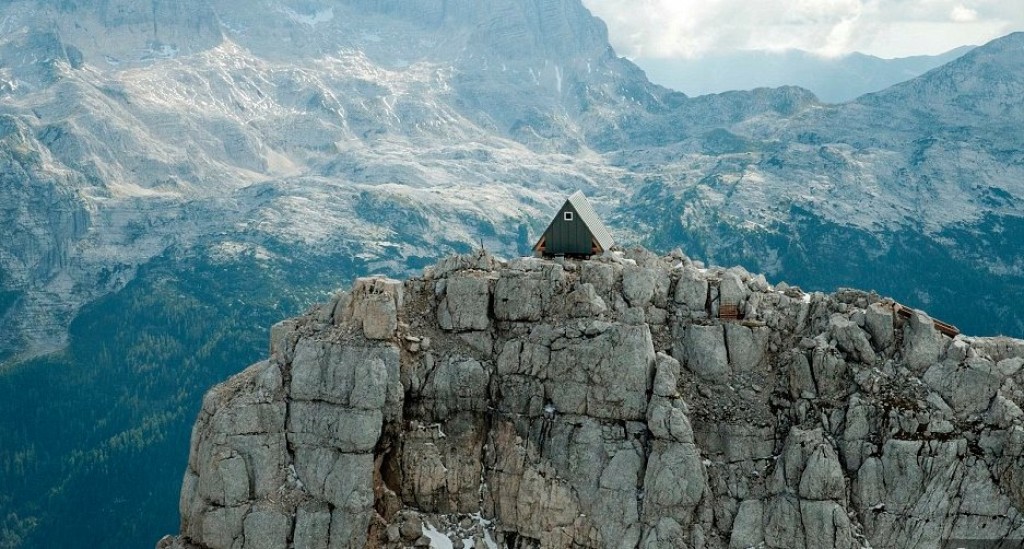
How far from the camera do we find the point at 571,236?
3595 inches

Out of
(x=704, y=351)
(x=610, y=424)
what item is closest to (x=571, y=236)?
(x=704, y=351)

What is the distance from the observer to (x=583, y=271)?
3127 inches

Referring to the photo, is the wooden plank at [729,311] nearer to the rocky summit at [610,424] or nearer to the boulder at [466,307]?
the rocky summit at [610,424]

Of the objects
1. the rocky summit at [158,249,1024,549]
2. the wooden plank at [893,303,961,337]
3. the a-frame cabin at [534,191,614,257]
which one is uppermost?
the a-frame cabin at [534,191,614,257]

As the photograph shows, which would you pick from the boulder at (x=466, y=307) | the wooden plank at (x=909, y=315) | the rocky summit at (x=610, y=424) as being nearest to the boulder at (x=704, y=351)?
the rocky summit at (x=610, y=424)

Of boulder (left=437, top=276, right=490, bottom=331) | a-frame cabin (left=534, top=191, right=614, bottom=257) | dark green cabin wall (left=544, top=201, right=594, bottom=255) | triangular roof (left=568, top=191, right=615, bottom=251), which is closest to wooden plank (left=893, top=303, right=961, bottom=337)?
a-frame cabin (left=534, top=191, right=614, bottom=257)

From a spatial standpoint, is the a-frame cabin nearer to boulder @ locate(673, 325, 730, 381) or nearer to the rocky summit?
the rocky summit

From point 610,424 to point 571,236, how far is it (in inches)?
998

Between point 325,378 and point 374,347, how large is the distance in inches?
204

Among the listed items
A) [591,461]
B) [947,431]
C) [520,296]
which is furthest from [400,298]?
[947,431]

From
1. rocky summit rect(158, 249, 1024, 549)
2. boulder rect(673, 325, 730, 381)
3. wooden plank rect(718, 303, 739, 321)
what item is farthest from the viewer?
wooden plank rect(718, 303, 739, 321)

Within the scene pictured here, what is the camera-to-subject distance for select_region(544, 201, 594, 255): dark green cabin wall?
90.8 meters

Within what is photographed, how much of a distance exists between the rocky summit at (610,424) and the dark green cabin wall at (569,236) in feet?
40.7

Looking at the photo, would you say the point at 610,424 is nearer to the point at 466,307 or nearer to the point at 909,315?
the point at 466,307
